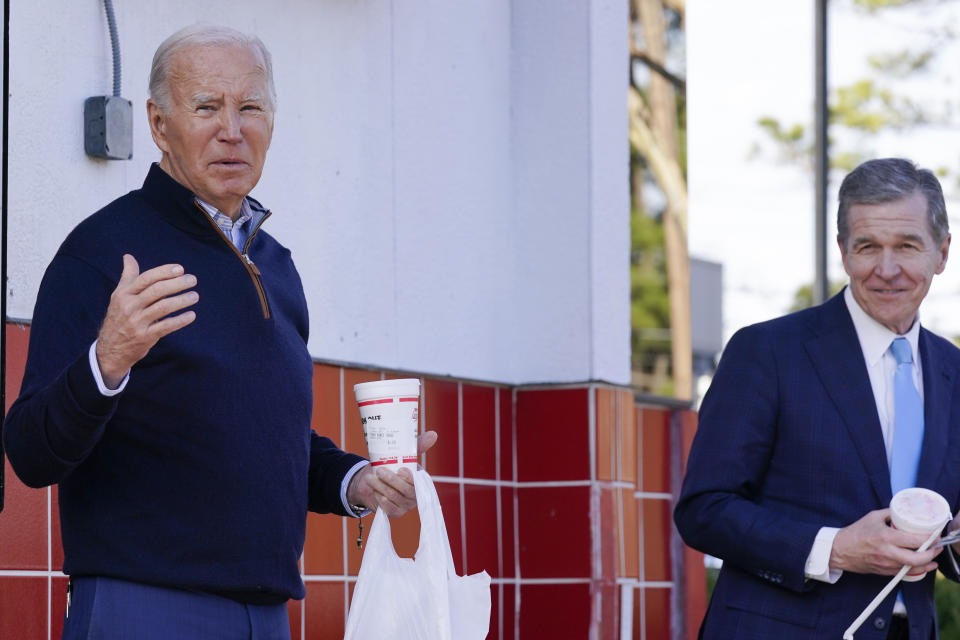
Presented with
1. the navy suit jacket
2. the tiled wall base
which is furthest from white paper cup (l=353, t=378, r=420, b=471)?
the tiled wall base

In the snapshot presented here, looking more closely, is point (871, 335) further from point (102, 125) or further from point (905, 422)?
point (102, 125)

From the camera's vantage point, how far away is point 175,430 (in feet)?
7.70

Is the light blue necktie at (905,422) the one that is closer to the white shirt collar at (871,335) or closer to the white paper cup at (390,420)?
the white shirt collar at (871,335)

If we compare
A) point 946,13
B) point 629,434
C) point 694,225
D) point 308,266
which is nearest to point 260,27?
point 308,266

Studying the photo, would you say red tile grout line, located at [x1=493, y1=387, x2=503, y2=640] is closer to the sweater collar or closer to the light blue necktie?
the light blue necktie

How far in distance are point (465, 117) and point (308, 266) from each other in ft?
3.05

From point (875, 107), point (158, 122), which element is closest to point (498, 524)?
point (158, 122)

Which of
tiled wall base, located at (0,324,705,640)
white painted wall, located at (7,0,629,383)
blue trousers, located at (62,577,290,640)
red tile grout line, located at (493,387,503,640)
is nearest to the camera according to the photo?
blue trousers, located at (62,577,290,640)

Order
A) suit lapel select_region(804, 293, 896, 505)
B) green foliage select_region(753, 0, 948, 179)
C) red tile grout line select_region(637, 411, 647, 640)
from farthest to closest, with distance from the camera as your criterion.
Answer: green foliage select_region(753, 0, 948, 179)
red tile grout line select_region(637, 411, 647, 640)
suit lapel select_region(804, 293, 896, 505)

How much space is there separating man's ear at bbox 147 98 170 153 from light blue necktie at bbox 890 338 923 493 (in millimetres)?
1547

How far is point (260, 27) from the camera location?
384 centimetres

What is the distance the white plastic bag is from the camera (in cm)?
264

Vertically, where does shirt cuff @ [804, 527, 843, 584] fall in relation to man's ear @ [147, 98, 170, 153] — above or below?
below

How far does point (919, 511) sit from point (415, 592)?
3.06 ft
